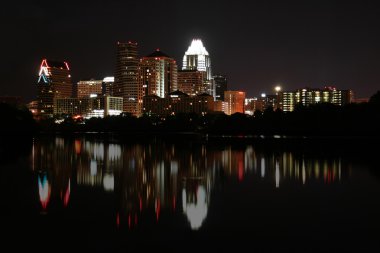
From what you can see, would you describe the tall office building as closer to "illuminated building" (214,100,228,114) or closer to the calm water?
"illuminated building" (214,100,228,114)

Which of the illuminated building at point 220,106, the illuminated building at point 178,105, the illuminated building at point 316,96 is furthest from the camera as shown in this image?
the illuminated building at point 220,106

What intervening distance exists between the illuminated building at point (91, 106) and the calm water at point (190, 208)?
142121 millimetres

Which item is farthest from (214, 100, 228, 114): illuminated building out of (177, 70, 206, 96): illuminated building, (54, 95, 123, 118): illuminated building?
(54, 95, 123, 118): illuminated building

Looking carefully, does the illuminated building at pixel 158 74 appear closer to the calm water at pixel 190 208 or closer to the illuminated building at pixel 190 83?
the illuminated building at pixel 190 83

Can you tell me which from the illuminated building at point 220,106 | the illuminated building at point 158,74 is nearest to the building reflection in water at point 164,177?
the illuminated building at point 220,106

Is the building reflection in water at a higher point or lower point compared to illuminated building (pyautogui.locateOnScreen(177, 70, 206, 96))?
lower

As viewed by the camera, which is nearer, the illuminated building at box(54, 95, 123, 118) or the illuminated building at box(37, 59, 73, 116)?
the illuminated building at box(54, 95, 123, 118)

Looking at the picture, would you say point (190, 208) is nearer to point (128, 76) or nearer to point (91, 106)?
point (91, 106)

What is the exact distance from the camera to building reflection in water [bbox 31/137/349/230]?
15.4 meters

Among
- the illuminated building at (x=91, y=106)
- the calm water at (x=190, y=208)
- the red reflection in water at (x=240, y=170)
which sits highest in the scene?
the illuminated building at (x=91, y=106)

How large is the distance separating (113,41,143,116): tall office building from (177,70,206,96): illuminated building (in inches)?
787

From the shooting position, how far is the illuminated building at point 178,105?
6230 inches

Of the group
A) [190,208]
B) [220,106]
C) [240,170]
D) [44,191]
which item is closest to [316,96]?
[220,106]

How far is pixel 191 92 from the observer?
629ft
